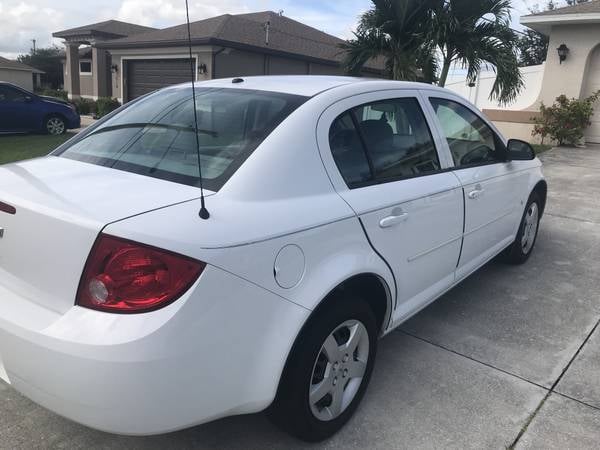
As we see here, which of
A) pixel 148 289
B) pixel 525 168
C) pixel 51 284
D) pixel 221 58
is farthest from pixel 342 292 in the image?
pixel 221 58

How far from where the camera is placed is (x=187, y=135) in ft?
8.49

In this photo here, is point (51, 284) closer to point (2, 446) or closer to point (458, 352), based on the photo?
point (2, 446)

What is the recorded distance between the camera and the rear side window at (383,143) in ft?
8.57

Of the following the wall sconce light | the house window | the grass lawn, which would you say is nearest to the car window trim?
the grass lawn

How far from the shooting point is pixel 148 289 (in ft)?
6.01

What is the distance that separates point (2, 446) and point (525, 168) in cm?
413

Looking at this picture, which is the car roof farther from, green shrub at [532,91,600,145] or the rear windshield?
green shrub at [532,91,600,145]

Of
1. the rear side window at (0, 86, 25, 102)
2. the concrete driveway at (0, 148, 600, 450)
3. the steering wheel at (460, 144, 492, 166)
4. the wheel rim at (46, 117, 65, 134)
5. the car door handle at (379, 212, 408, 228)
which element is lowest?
the concrete driveway at (0, 148, 600, 450)

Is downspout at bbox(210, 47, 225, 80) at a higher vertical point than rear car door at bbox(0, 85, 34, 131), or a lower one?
higher

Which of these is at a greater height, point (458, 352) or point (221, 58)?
point (221, 58)

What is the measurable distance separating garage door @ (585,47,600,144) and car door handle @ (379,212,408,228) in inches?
549

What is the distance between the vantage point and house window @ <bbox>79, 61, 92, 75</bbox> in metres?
28.7

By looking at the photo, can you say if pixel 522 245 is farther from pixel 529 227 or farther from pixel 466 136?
pixel 466 136

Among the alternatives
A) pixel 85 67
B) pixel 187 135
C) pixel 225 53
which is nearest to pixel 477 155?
pixel 187 135
